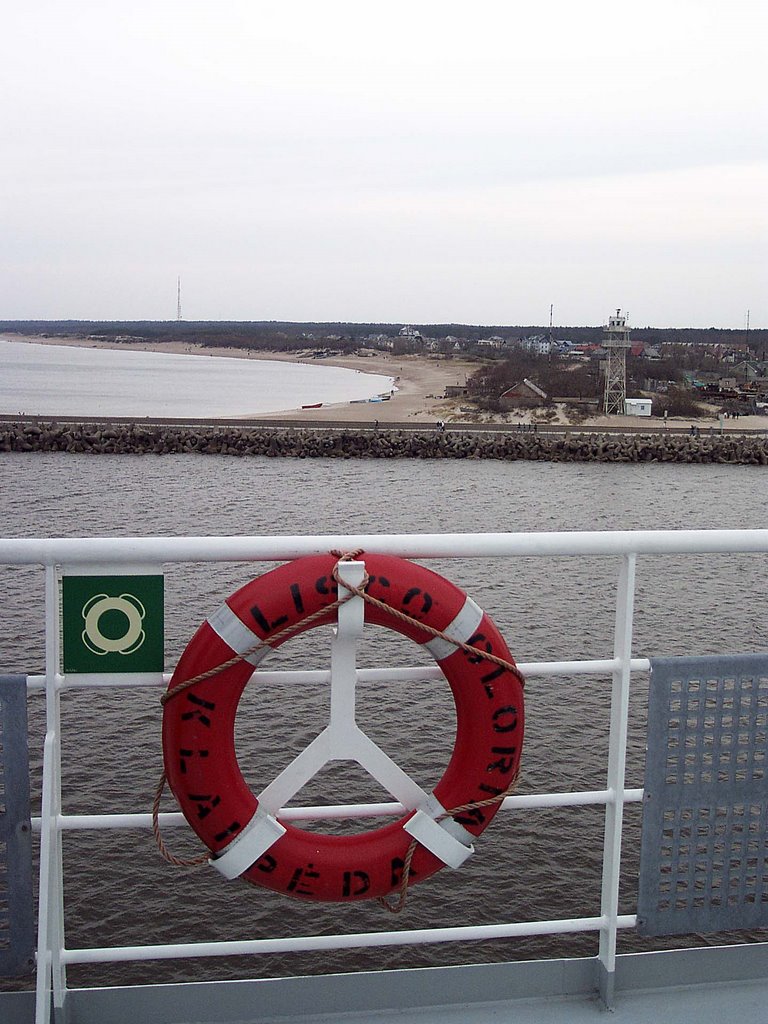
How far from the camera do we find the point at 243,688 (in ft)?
5.56

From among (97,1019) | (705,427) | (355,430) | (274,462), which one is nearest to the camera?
(97,1019)

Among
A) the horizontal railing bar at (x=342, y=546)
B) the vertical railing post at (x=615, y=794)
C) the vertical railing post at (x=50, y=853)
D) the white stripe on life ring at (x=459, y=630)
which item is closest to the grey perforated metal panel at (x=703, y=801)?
the vertical railing post at (x=615, y=794)

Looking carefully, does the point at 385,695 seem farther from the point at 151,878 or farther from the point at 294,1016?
the point at 294,1016

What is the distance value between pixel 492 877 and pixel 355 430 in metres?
30.3

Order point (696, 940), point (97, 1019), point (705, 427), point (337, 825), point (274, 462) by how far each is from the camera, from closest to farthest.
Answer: point (97, 1019)
point (696, 940)
point (337, 825)
point (274, 462)
point (705, 427)

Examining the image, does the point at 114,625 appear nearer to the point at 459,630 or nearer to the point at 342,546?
the point at 342,546

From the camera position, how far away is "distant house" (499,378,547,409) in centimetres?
5084

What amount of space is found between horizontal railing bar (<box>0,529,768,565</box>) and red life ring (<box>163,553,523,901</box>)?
30mm

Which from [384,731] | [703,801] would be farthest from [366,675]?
[384,731]

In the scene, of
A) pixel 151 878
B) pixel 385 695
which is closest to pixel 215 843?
pixel 151 878

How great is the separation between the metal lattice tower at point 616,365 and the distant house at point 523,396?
4.56m

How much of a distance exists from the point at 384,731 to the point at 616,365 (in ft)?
138

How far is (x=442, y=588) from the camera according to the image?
1.69 meters

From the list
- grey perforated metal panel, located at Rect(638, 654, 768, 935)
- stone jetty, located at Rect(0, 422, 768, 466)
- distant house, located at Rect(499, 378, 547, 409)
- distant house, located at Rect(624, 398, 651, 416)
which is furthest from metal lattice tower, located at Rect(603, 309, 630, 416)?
grey perforated metal panel, located at Rect(638, 654, 768, 935)
